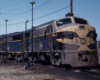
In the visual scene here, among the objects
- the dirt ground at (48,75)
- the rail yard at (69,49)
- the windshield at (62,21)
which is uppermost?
the windshield at (62,21)

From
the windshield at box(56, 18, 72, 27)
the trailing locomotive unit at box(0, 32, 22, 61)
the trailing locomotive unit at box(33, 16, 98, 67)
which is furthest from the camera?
the trailing locomotive unit at box(0, 32, 22, 61)

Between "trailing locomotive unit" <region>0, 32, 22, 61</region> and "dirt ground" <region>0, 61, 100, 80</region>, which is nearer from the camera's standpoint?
"dirt ground" <region>0, 61, 100, 80</region>

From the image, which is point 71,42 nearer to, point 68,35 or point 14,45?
point 68,35

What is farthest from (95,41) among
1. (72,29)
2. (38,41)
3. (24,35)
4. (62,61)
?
(24,35)

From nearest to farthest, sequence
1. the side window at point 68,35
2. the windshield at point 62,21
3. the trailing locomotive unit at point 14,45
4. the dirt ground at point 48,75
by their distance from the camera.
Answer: the dirt ground at point 48,75
the side window at point 68,35
the windshield at point 62,21
the trailing locomotive unit at point 14,45

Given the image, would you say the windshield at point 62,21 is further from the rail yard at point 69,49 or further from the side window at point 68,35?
the side window at point 68,35

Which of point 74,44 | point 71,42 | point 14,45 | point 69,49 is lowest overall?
point 69,49

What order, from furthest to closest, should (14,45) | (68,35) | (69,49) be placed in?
1. (14,45)
2. (68,35)
3. (69,49)

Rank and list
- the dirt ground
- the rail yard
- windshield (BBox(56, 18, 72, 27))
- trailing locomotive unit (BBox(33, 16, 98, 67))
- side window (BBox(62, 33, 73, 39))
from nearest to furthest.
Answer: the dirt ground
the rail yard
trailing locomotive unit (BBox(33, 16, 98, 67))
side window (BBox(62, 33, 73, 39))
windshield (BBox(56, 18, 72, 27))

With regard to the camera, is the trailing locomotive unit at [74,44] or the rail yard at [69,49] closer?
the rail yard at [69,49]

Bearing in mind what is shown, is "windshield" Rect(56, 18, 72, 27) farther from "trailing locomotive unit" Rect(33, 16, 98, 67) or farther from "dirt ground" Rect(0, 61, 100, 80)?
"dirt ground" Rect(0, 61, 100, 80)

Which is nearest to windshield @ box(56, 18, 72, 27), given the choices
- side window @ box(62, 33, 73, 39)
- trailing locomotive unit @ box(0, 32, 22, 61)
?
side window @ box(62, 33, 73, 39)

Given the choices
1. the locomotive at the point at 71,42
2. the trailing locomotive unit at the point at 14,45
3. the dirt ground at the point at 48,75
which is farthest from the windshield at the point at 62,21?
the trailing locomotive unit at the point at 14,45

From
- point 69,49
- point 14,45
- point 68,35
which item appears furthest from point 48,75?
point 14,45
